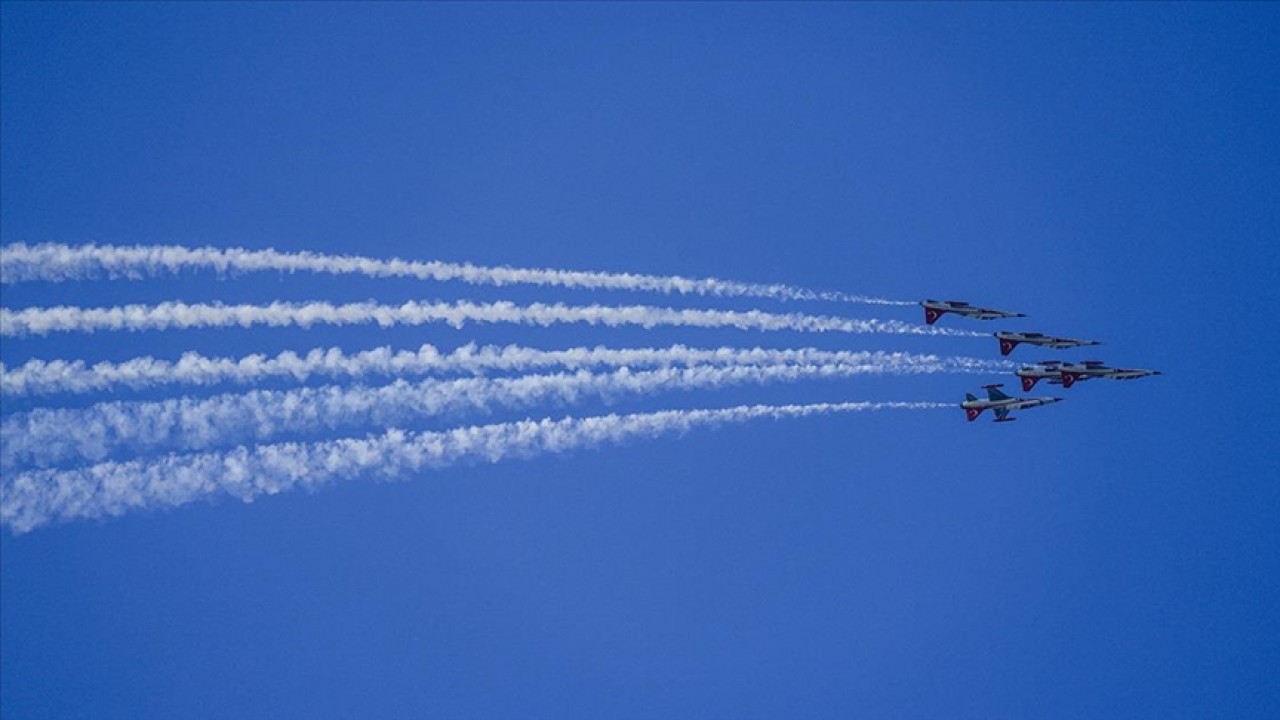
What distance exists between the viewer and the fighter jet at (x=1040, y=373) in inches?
2226

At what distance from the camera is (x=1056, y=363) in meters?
57.0

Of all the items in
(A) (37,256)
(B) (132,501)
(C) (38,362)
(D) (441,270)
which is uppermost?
(D) (441,270)

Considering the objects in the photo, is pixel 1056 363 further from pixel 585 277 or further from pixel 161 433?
pixel 161 433

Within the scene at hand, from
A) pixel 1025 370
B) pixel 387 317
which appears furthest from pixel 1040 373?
pixel 387 317

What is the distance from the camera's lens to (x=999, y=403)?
56.1 m

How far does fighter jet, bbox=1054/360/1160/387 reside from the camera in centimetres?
5706

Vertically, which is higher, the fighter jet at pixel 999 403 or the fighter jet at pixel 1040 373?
the fighter jet at pixel 1040 373

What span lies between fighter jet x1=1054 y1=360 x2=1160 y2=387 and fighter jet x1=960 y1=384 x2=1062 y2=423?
4.85 feet

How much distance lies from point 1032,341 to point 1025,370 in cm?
136

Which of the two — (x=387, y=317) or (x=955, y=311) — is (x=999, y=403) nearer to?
(x=955, y=311)

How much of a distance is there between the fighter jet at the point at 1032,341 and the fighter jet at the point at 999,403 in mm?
1937

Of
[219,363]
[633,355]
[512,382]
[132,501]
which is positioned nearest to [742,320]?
[633,355]

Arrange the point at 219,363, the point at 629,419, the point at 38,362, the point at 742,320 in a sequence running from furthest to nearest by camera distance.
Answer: the point at 742,320
the point at 629,419
the point at 219,363
the point at 38,362

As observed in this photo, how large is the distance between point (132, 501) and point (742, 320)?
22.1 meters
